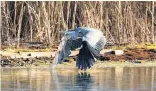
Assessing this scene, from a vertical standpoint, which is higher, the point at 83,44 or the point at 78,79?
the point at 83,44

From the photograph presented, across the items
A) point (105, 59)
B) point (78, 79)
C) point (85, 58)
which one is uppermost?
point (85, 58)

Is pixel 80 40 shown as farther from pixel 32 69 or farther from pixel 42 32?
pixel 42 32

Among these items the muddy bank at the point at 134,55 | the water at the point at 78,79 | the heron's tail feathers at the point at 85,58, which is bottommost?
the muddy bank at the point at 134,55

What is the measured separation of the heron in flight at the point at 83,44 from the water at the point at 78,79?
413 millimetres

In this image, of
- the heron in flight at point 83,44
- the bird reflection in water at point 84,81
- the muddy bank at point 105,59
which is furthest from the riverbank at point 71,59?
the heron in flight at point 83,44

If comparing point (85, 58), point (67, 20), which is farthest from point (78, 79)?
point (67, 20)

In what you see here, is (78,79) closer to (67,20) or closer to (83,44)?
(83,44)

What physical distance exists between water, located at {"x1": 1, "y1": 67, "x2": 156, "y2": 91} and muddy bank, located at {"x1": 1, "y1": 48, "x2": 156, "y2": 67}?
65 centimetres

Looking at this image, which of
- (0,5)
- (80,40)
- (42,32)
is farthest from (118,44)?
(80,40)

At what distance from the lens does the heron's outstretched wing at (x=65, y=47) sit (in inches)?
385

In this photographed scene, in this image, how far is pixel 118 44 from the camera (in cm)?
1587

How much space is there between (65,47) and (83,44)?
43cm

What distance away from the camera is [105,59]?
14.7m

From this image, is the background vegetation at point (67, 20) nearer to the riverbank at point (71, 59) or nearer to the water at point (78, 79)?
the riverbank at point (71, 59)
